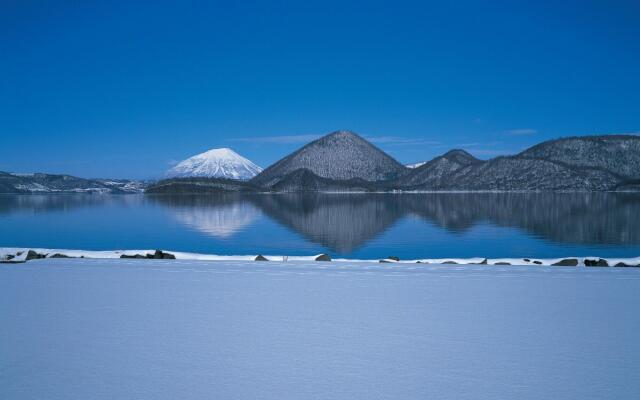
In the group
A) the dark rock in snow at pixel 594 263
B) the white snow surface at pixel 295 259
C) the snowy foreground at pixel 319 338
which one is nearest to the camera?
the snowy foreground at pixel 319 338

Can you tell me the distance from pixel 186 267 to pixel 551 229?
122ft

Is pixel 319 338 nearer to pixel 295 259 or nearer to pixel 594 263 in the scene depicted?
pixel 295 259

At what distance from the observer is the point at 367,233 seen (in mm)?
40250

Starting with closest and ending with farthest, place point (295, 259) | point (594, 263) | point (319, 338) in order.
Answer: point (319, 338) → point (594, 263) → point (295, 259)

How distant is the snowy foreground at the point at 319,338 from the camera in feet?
17.4

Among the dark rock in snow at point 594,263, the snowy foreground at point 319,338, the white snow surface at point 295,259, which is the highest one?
the snowy foreground at point 319,338

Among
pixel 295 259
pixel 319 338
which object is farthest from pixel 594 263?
pixel 319 338

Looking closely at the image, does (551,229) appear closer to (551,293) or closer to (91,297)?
(551,293)

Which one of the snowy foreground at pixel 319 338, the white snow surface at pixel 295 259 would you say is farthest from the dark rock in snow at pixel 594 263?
the snowy foreground at pixel 319 338

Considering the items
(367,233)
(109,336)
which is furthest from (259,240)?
(109,336)

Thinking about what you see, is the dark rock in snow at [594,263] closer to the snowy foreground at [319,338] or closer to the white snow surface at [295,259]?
the white snow surface at [295,259]

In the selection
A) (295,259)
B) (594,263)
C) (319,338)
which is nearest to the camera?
(319,338)

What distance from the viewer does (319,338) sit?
6961 mm

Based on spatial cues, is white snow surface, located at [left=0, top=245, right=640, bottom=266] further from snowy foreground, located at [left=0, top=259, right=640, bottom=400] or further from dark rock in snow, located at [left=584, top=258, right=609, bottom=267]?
snowy foreground, located at [left=0, top=259, right=640, bottom=400]
